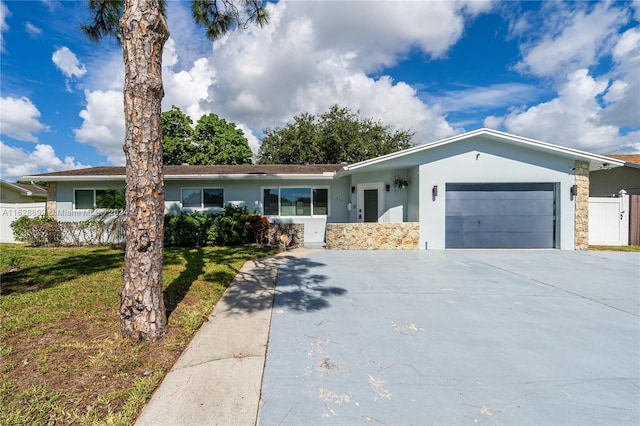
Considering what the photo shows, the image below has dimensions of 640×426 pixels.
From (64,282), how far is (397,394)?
21.3ft

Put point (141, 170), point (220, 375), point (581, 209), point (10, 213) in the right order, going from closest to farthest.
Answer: point (220, 375) < point (141, 170) < point (581, 209) < point (10, 213)

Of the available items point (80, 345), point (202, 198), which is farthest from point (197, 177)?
point (80, 345)

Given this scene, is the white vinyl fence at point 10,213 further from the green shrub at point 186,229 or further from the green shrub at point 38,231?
the green shrub at point 186,229

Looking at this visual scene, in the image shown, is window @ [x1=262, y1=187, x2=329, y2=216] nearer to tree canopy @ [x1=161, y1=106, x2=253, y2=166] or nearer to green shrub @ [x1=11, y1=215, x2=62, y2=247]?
green shrub @ [x1=11, y1=215, x2=62, y2=247]

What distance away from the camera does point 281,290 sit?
4988 mm

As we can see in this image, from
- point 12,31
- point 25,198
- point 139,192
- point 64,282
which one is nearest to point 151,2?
point 139,192

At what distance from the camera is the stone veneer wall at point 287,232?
10.3 metres

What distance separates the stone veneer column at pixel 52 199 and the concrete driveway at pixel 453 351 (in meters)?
11.7

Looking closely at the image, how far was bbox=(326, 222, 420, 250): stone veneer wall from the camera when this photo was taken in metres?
9.55

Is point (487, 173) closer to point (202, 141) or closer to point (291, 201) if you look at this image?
point (291, 201)

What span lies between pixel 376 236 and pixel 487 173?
449 cm

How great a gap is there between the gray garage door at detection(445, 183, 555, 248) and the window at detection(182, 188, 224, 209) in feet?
29.4

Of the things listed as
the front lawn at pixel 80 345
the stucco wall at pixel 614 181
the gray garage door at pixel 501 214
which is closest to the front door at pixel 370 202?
the gray garage door at pixel 501 214

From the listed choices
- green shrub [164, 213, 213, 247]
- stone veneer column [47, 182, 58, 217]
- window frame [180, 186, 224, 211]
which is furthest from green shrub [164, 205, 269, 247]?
stone veneer column [47, 182, 58, 217]
